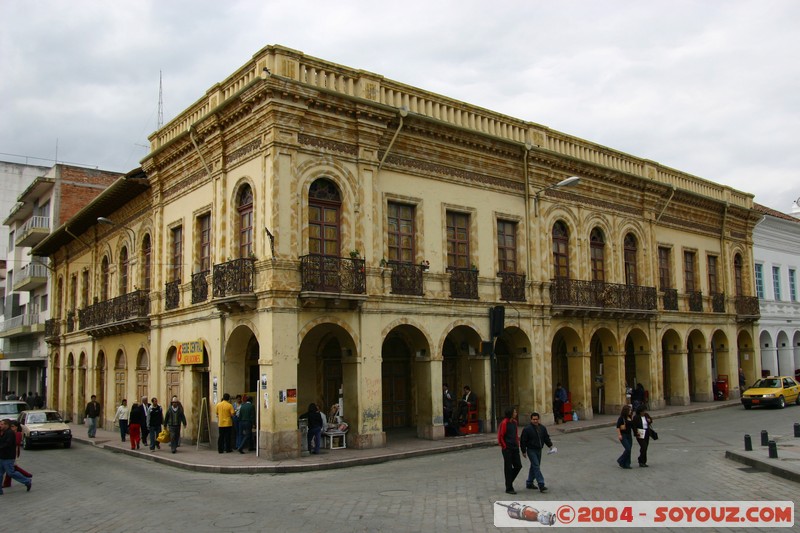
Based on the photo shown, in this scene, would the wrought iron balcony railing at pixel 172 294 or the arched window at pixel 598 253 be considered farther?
the arched window at pixel 598 253

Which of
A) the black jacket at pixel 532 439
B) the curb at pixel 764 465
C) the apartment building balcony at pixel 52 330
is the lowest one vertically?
the curb at pixel 764 465

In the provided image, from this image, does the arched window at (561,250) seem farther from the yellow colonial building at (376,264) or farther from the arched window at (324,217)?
the arched window at (324,217)

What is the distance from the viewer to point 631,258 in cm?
2911

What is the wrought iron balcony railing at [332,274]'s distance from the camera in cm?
1830

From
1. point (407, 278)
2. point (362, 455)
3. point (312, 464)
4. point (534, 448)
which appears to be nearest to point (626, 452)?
point (534, 448)

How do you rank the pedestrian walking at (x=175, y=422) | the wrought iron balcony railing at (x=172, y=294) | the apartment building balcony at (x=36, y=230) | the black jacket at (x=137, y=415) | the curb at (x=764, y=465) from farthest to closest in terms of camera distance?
the apartment building balcony at (x=36, y=230) → the wrought iron balcony railing at (x=172, y=294) → the black jacket at (x=137, y=415) → the pedestrian walking at (x=175, y=422) → the curb at (x=764, y=465)

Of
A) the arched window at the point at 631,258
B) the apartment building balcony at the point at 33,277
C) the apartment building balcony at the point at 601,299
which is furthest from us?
the apartment building balcony at the point at 33,277

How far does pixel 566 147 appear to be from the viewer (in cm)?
2628

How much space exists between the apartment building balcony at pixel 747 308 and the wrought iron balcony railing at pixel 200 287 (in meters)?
25.6

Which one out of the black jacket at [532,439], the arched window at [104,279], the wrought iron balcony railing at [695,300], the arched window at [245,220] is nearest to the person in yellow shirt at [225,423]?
the arched window at [245,220]

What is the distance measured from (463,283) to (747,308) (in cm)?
1956

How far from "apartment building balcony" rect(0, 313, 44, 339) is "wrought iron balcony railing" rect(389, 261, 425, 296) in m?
27.8

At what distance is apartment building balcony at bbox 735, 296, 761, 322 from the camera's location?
3412 cm

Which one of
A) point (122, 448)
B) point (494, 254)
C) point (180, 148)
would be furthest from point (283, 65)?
point (122, 448)
